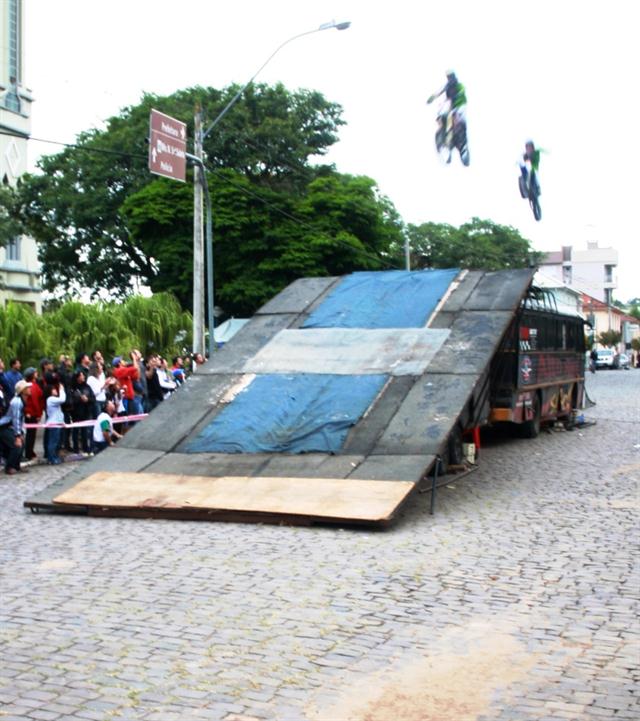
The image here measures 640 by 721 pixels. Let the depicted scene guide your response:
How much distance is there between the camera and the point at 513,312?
15484 mm

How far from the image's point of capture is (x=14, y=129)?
41.8 m

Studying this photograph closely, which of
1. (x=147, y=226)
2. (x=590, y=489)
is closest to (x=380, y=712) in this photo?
(x=590, y=489)

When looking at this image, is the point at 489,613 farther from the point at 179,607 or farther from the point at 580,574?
the point at 179,607

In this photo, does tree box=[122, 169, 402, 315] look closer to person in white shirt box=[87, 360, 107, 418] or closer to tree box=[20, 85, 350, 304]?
tree box=[20, 85, 350, 304]

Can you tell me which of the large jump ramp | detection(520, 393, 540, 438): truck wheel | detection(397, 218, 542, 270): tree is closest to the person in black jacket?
the large jump ramp

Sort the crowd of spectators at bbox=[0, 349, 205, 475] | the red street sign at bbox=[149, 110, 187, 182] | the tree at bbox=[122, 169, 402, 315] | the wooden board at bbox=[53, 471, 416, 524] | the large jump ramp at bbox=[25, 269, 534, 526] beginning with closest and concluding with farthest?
the wooden board at bbox=[53, 471, 416, 524]
the large jump ramp at bbox=[25, 269, 534, 526]
the crowd of spectators at bbox=[0, 349, 205, 475]
the red street sign at bbox=[149, 110, 187, 182]
the tree at bbox=[122, 169, 402, 315]

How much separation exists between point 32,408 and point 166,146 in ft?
18.8

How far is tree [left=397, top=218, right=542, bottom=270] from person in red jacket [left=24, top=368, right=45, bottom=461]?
53.6m

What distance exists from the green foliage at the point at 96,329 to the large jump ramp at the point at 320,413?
234 inches

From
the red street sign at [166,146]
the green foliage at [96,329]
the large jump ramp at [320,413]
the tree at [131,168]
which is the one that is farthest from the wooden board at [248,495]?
the tree at [131,168]

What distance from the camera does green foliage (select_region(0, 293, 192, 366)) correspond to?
812 inches

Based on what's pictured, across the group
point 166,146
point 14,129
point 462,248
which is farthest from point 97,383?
point 462,248

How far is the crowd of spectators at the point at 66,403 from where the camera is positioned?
16.4 metres

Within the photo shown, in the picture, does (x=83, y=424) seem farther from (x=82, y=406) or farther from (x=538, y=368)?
(x=538, y=368)
